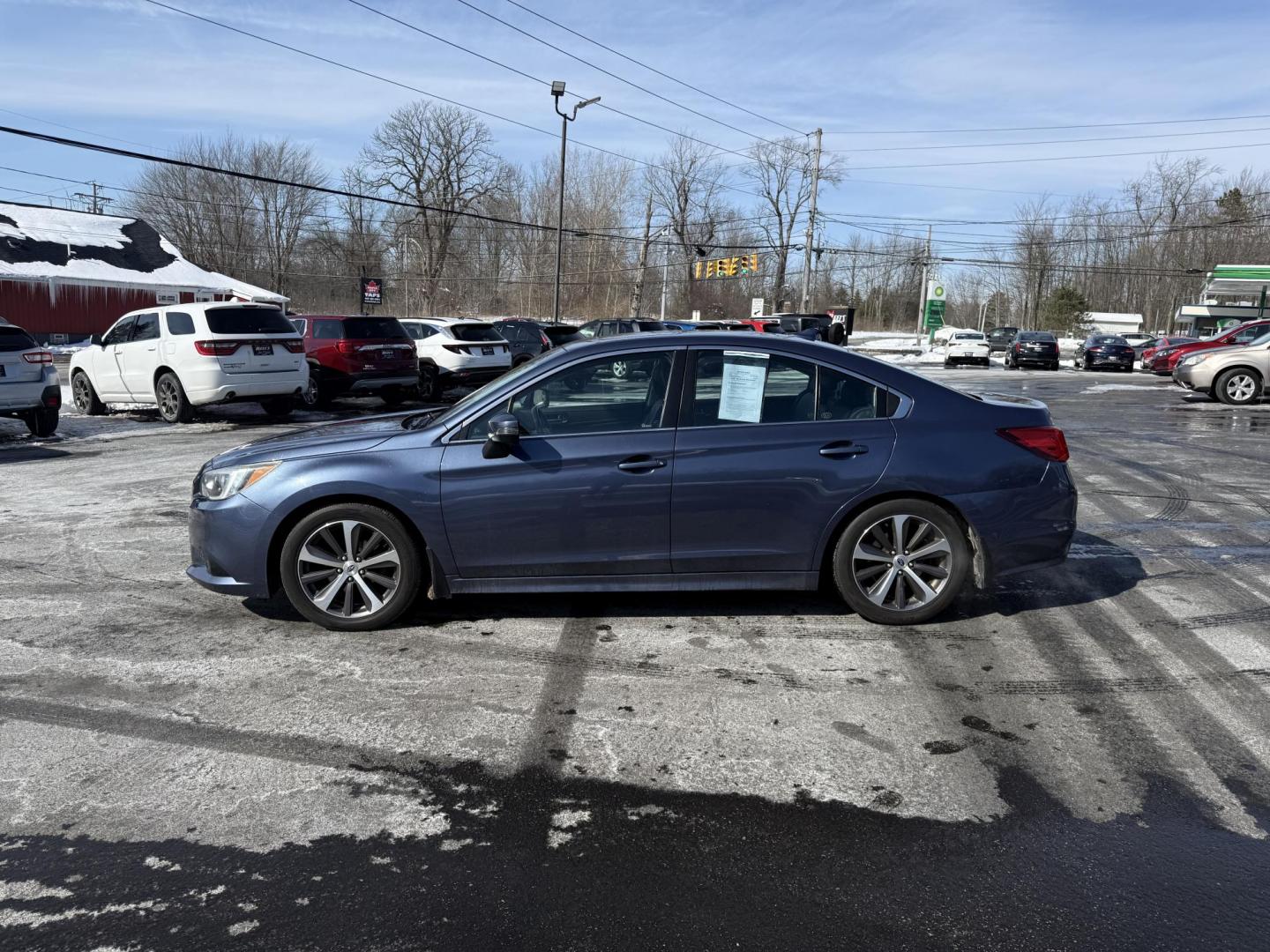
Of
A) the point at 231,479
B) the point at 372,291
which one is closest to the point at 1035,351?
the point at 372,291

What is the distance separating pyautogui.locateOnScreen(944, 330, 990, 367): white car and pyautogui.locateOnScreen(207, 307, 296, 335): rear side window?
99.8 feet

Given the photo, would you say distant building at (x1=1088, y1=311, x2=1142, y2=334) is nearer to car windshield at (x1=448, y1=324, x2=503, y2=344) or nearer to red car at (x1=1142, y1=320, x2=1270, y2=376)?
red car at (x1=1142, y1=320, x2=1270, y2=376)

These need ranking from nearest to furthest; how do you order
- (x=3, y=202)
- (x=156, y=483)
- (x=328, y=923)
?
(x=328, y=923)
(x=156, y=483)
(x=3, y=202)

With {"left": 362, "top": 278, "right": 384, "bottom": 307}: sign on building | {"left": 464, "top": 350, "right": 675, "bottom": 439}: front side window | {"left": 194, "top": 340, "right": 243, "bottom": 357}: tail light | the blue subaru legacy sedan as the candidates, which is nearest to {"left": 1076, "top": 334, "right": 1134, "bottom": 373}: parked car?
{"left": 362, "top": 278, "right": 384, "bottom": 307}: sign on building

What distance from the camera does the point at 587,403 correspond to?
16.0 ft

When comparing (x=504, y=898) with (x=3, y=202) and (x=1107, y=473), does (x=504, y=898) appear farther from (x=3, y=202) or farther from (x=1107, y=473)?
(x=3, y=202)

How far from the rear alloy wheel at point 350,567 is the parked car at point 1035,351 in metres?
36.2

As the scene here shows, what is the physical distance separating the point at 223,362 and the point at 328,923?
506 inches

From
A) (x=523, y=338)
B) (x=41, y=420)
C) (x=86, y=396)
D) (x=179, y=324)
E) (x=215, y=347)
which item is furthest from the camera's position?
(x=523, y=338)

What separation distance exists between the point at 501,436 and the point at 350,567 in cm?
111

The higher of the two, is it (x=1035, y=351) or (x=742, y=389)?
(x=1035, y=351)

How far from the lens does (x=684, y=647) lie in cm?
470

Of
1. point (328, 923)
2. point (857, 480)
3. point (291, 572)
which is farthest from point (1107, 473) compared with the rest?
point (328, 923)

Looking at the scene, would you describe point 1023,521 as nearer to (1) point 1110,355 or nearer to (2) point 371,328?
(2) point 371,328
